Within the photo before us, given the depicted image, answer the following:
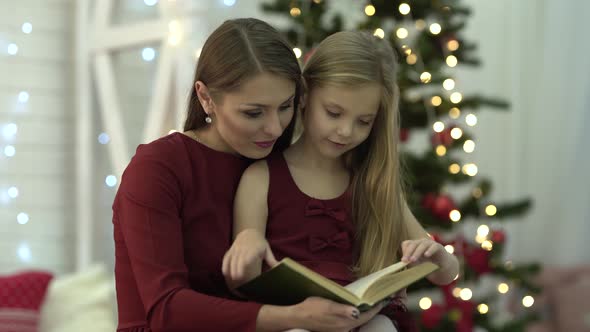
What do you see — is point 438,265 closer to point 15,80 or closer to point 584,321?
point 584,321

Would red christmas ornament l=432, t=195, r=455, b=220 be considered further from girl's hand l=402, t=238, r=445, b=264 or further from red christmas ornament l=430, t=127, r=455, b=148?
girl's hand l=402, t=238, r=445, b=264

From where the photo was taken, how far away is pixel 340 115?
1.57 metres

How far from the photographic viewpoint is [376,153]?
167 cm

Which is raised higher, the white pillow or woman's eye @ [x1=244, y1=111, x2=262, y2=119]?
woman's eye @ [x1=244, y1=111, x2=262, y2=119]

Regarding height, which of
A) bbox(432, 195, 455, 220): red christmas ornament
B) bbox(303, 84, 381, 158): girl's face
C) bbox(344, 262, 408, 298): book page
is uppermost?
bbox(303, 84, 381, 158): girl's face

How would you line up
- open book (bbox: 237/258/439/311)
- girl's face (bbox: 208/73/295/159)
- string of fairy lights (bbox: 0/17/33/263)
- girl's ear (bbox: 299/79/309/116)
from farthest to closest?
string of fairy lights (bbox: 0/17/33/263) < girl's ear (bbox: 299/79/309/116) < girl's face (bbox: 208/73/295/159) < open book (bbox: 237/258/439/311)

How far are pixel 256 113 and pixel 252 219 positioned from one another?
0.20m

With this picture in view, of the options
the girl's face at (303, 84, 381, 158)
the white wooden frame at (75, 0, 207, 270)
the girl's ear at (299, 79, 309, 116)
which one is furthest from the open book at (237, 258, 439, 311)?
the white wooden frame at (75, 0, 207, 270)

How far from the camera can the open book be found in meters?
1.30

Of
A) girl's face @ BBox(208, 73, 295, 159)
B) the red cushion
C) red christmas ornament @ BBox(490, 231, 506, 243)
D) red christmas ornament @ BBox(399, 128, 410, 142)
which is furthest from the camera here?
red christmas ornament @ BBox(490, 231, 506, 243)

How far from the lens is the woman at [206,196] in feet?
4.60

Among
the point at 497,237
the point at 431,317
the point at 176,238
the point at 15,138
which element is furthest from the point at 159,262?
the point at 15,138

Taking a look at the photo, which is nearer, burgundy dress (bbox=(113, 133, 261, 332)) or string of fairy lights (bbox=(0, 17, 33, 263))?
burgundy dress (bbox=(113, 133, 261, 332))

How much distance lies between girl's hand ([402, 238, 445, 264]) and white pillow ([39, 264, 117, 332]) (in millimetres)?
1531
